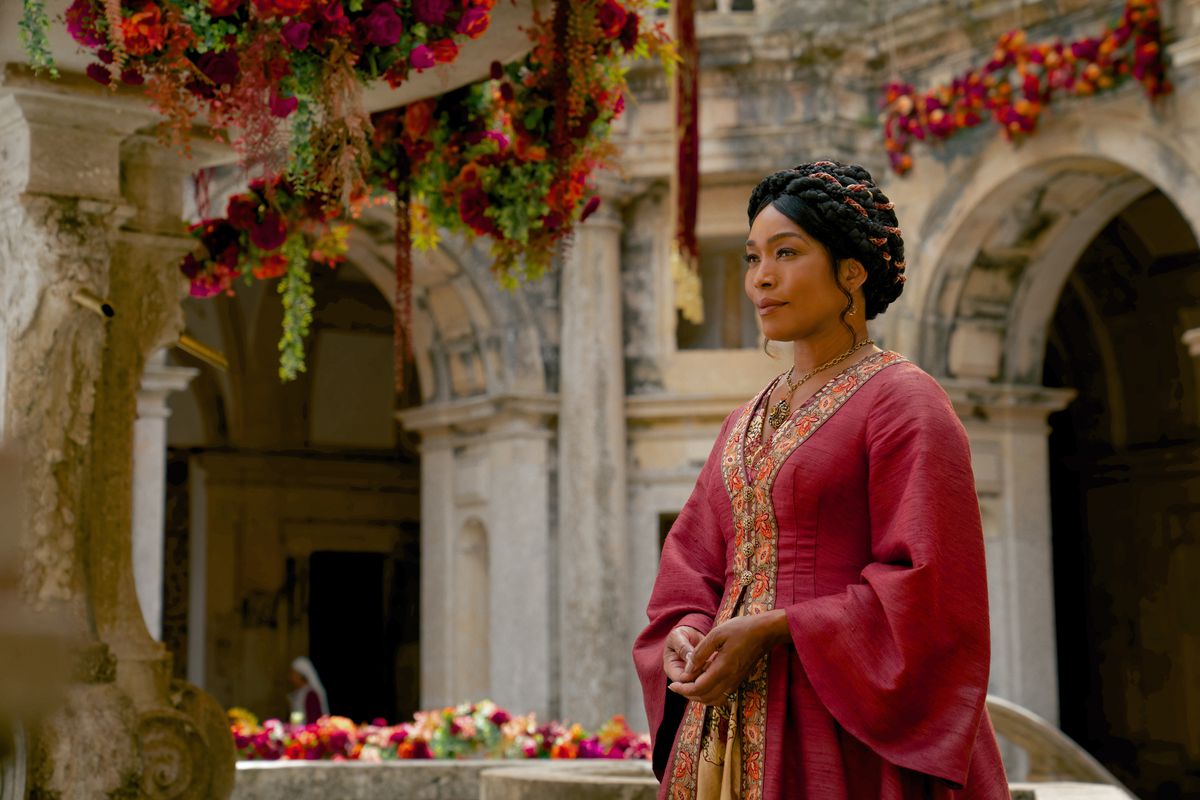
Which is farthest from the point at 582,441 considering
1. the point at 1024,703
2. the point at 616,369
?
the point at 1024,703

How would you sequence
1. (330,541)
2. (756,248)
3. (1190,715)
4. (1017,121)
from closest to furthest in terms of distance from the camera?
(756,248) → (1017,121) → (1190,715) → (330,541)

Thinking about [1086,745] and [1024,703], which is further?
[1086,745]

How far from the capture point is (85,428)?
4.54m

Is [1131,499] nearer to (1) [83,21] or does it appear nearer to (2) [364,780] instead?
(2) [364,780]

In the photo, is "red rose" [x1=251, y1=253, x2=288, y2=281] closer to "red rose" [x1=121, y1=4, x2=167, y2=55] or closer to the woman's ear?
"red rose" [x1=121, y1=4, x2=167, y2=55]

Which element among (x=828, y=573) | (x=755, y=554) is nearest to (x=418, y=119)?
(x=755, y=554)

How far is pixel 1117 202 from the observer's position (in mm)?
12133

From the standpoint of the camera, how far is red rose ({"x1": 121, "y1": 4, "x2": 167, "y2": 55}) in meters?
3.99

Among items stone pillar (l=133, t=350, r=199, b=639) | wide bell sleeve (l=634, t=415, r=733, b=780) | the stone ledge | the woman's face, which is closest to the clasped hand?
wide bell sleeve (l=634, t=415, r=733, b=780)

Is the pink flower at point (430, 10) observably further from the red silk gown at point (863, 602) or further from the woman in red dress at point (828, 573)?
the red silk gown at point (863, 602)

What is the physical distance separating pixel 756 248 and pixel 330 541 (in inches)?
607

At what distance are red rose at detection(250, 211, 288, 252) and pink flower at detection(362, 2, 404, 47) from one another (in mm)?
1312

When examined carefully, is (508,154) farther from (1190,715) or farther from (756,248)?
(1190,715)

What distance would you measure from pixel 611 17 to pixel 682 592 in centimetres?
229
